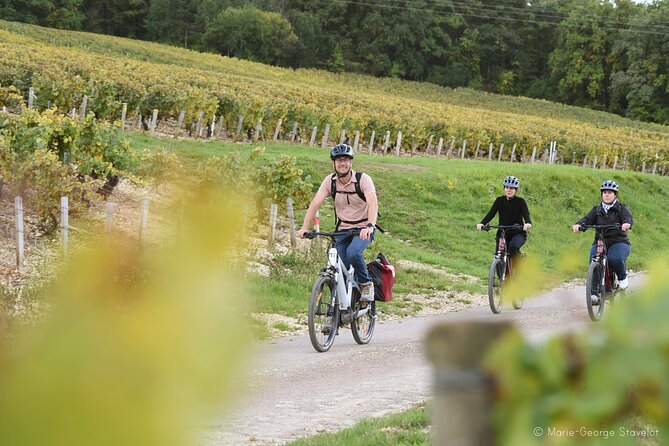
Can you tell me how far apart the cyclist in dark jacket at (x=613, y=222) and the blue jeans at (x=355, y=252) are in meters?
3.16

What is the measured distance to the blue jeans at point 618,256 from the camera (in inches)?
434

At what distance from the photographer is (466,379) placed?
1.11 meters

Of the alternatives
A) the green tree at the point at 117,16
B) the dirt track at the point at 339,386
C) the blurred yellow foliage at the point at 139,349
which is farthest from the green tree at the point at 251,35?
the blurred yellow foliage at the point at 139,349

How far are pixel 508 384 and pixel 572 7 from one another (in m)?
111

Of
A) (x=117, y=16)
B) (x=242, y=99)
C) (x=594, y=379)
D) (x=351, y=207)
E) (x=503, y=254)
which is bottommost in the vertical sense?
(x=242, y=99)

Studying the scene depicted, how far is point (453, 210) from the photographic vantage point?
23641mm

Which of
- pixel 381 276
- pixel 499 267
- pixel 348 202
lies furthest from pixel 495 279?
pixel 348 202

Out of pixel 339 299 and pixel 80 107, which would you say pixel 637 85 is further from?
pixel 339 299

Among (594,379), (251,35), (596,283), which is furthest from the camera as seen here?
(251,35)

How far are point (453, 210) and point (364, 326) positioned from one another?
1426 centimetres

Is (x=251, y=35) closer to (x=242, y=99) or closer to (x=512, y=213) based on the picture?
(x=242, y=99)

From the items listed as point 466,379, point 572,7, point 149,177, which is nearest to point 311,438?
point 466,379

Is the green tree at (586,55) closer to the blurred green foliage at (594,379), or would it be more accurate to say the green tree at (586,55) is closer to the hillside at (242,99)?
the hillside at (242,99)

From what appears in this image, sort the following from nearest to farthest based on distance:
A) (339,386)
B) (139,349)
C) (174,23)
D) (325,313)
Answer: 1. (139,349)
2. (339,386)
3. (325,313)
4. (174,23)
